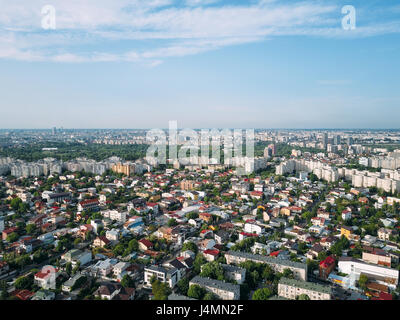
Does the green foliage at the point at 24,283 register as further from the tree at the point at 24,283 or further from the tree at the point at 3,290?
the tree at the point at 3,290

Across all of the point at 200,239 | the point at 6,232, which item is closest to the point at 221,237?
the point at 200,239

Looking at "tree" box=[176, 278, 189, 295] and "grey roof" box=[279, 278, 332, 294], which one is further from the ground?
"grey roof" box=[279, 278, 332, 294]

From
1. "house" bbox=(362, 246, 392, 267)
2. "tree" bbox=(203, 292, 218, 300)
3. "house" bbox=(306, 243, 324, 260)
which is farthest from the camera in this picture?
"house" bbox=(306, 243, 324, 260)

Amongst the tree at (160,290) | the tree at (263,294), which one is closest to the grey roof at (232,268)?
the tree at (263,294)

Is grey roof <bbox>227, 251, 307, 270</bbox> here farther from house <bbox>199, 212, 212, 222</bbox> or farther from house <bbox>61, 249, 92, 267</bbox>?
house <bbox>61, 249, 92, 267</bbox>

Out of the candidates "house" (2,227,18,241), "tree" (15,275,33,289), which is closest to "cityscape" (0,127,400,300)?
"tree" (15,275,33,289)
